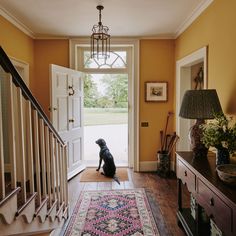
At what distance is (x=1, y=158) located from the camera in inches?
50.6

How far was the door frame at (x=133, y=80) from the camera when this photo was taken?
4402 mm

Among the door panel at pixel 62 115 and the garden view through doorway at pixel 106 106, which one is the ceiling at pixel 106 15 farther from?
the door panel at pixel 62 115

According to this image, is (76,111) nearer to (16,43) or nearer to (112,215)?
(16,43)

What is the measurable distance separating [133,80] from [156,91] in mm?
511

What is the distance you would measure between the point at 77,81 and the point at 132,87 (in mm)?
1119

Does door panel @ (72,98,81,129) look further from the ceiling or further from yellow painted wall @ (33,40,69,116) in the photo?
the ceiling

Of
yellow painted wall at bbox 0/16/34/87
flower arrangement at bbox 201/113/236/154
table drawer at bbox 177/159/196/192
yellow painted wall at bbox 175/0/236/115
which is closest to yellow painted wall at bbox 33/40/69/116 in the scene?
yellow painted wall at bbox 0/16/34/87

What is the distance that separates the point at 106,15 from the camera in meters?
3.29

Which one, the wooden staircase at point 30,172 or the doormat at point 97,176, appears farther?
the doormat at point 97,176

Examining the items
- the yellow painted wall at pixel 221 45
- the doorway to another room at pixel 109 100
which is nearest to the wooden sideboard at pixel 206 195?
the yellow painted wall at pixel 221 45

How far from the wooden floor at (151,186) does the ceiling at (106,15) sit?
2676mm

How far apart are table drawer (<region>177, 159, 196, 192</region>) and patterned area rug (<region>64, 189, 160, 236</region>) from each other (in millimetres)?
691

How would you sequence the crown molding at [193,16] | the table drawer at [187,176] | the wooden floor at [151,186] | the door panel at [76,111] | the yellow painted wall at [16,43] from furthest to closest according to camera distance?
the door panel at [76,111]
the yellow painted wall at [16,43]
the wooden floor at [151,186]
the crown molding at [193,16]
the table drawer at [187,176]

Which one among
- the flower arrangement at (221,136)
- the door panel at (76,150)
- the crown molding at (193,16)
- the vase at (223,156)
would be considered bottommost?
the door panel at (76,150)
